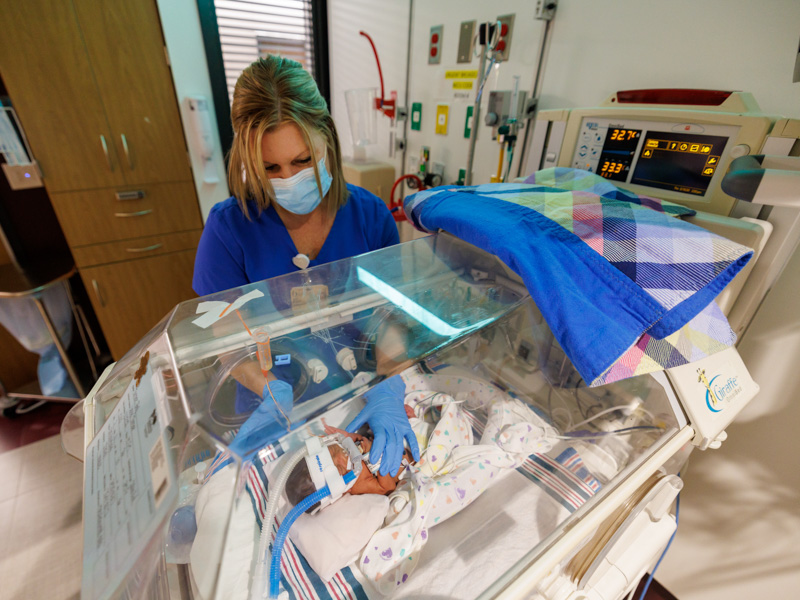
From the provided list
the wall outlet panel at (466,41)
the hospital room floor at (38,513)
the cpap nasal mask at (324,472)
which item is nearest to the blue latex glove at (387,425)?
the cpap nasal mask at (324,472)

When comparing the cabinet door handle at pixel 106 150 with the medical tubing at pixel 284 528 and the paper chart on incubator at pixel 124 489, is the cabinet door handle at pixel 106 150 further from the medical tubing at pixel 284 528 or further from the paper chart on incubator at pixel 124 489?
the medical tubing at pixel 284 528

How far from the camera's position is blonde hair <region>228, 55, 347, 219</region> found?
1053 mm

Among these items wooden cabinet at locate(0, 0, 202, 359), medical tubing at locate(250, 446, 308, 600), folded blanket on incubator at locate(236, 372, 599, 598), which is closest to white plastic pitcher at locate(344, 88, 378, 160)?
wooden cabinet at locate(0, 0, 202, 359)

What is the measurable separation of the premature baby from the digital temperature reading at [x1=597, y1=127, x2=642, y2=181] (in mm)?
1126

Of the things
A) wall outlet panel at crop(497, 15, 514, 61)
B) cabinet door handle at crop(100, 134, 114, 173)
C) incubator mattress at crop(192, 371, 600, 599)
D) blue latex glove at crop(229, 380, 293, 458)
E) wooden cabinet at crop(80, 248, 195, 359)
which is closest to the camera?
blue latex glove at crop(229, 380, 293, 458)

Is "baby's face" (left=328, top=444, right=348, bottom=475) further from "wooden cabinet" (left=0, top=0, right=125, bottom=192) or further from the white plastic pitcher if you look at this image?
the white plastic pitcher

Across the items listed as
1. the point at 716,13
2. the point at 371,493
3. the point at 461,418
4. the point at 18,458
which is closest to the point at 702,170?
the point at 716,13

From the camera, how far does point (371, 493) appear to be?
106 centimetres

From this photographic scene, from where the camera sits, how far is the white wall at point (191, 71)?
2.26 meters

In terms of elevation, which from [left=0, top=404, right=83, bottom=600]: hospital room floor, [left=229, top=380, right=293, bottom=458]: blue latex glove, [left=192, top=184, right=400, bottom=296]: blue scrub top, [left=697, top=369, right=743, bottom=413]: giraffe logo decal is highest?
[left=192, top=184, right=400, bottom=296]: blue scrub top

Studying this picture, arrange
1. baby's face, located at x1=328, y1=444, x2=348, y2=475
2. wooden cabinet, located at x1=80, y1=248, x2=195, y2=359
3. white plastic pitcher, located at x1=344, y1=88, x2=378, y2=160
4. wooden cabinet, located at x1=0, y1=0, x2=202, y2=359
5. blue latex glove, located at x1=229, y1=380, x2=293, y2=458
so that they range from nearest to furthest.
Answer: blue latex glove, located at x1=229, y1=380, x2=293, y2=458, baby's face, located at x1=328, y1=444, x2=348, y2=475, wooden cabinet, located at x1=0, y1=0, x2=202, y2=359, wooden cabinet, located at x1=80, y1=248, x2=195, y2=359, white plastic pitcher, located at x1=344, y1=88, x2=378, y2=160

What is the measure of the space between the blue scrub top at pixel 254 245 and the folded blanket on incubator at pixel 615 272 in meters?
0.55

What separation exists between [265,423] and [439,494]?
62 cm

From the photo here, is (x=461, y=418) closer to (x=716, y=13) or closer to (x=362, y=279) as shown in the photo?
(x=362, y=279)
